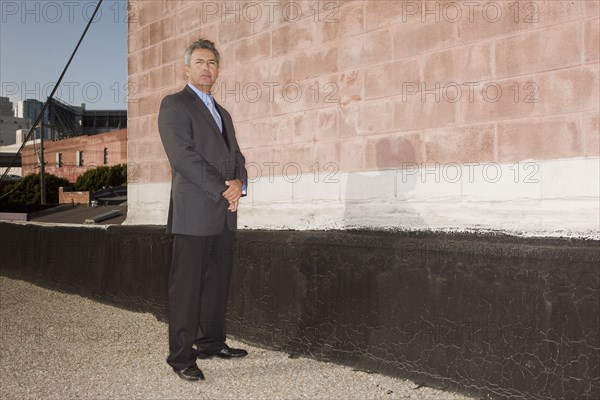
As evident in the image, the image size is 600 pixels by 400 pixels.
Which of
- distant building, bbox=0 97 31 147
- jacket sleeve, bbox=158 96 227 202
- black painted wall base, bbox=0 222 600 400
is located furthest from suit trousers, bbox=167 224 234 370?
distant building, bbox=0 97 31 147

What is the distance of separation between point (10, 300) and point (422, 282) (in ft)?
15.7

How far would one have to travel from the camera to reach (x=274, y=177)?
439 centimetres

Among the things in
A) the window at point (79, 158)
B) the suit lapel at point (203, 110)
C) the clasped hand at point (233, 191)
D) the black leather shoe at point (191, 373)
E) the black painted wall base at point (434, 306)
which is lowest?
the black leather shoe at point (191, 373)

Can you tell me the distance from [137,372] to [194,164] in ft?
4.24

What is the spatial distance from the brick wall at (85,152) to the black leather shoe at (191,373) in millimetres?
46510

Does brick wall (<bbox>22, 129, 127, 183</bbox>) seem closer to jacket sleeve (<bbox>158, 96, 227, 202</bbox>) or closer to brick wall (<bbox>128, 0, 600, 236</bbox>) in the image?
brick wall (<bbox>128, 0, 600, 236</bbox>)

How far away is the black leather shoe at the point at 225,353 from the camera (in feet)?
12.4

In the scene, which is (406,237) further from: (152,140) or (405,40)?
(152,140)

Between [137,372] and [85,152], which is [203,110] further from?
[85,152]

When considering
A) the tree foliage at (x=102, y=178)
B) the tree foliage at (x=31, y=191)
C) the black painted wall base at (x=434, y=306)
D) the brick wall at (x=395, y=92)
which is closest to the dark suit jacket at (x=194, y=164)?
the black painted wall base at (x=434, y=306)

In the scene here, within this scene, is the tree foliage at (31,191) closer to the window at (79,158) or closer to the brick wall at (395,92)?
the window at (79,158)

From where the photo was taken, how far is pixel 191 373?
3391 millimetres

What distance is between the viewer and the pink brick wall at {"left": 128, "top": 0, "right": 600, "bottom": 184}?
2879 millimetres

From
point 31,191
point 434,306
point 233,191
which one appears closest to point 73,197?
point 31,191
